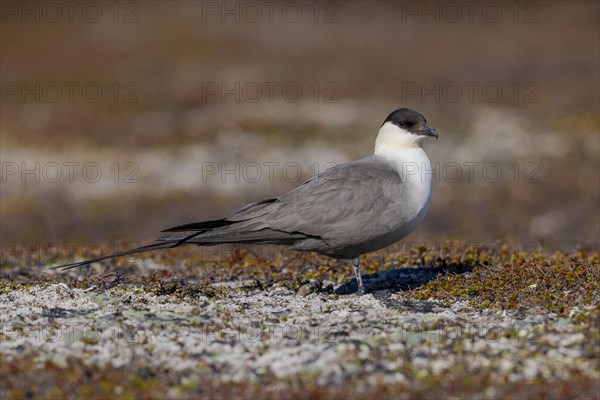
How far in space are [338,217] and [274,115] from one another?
16285mm

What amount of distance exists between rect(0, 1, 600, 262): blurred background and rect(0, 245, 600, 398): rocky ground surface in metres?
4.19

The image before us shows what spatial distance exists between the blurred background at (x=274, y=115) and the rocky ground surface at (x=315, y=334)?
13.7 feet

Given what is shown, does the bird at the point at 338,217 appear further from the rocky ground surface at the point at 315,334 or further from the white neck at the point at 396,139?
the rocky ground surface at the point at 315,334

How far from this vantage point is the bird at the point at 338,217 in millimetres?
8477

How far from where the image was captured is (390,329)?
6.93m

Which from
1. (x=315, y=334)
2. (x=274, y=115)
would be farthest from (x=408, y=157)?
(x=274, y=115)

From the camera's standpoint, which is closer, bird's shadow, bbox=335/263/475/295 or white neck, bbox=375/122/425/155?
bird's shadow, bbox=335/263/475/295

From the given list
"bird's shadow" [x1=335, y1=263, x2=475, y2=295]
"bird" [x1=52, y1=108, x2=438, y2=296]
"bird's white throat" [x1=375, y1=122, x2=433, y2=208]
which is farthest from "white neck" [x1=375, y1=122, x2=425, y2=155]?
"bird's shadow" [x1=335, y1=263, x2=475, y2=295]

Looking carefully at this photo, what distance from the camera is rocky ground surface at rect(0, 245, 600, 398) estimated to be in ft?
19.2

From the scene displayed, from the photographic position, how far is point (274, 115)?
24.6 metres

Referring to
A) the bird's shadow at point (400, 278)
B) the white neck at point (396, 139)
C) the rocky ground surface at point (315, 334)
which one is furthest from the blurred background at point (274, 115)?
the rocky ground surface at point (315, 334)

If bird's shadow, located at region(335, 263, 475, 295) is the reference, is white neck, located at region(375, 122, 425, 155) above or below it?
above

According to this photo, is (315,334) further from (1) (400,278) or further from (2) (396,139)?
(2) (396,139)

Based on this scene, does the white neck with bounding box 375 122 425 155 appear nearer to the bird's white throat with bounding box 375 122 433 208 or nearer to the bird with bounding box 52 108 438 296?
the bird's white throat with bounding box 375 122 433 208
